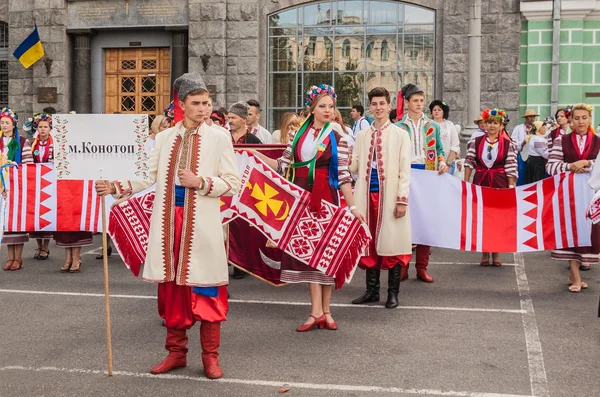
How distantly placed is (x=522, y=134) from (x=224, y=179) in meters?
11.7

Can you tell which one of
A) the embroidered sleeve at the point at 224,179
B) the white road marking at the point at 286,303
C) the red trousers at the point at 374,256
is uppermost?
the embroidered sleeve at the point at 224,179

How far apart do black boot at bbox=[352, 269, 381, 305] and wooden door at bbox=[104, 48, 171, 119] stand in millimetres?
12298

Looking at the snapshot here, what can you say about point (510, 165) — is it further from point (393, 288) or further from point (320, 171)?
point (320, 171)

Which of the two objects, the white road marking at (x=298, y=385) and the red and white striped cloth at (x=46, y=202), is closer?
the white road marking at (x=298, y=385)

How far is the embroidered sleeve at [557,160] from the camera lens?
8.90 metres

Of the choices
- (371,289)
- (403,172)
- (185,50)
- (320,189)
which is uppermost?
(185,50)

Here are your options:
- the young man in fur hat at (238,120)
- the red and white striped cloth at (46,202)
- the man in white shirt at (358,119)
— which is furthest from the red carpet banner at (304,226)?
the man in white shirt at (358,119)

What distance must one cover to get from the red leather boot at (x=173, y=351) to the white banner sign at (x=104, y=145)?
1063mm

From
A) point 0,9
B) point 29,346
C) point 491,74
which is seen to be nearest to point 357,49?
point 491,74

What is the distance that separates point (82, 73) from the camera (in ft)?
64.3

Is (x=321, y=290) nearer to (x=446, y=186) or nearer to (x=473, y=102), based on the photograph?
(x=446, y=186)

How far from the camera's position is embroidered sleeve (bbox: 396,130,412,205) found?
25.1 feet

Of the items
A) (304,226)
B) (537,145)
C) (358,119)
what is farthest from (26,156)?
(537,145)

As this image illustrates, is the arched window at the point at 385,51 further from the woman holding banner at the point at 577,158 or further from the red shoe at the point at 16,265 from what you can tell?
the red shoe at the point at 16,265
